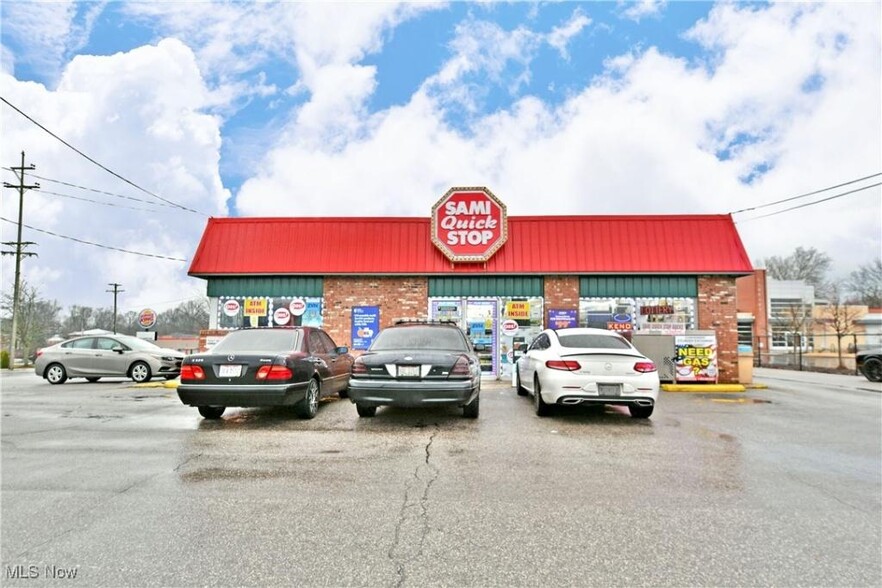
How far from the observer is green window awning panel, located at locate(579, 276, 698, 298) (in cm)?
1570

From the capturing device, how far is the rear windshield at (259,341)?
837 cm

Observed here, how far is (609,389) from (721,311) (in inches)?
372

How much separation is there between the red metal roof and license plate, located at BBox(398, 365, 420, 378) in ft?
27.6

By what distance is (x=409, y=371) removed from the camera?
7.59 meters

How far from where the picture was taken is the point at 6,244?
31.0 m

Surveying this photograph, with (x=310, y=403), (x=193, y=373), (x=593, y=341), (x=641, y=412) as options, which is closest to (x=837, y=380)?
(x=641, y=412)

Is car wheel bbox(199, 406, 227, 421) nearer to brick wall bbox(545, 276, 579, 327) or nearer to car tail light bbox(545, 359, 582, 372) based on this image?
car tail light bbox(545, 359, 582, 372)

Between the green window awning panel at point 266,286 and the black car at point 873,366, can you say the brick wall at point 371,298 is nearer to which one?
the green window awning panel at point 266,286

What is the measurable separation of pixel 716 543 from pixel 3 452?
7411 mm

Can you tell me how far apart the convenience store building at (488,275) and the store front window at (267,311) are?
0.03 metres

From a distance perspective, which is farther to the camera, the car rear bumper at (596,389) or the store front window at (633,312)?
the store front window at (633,312)

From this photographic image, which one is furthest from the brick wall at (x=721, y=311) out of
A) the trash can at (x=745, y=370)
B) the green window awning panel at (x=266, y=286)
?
the green window awning panel at (x=266, y=286)
